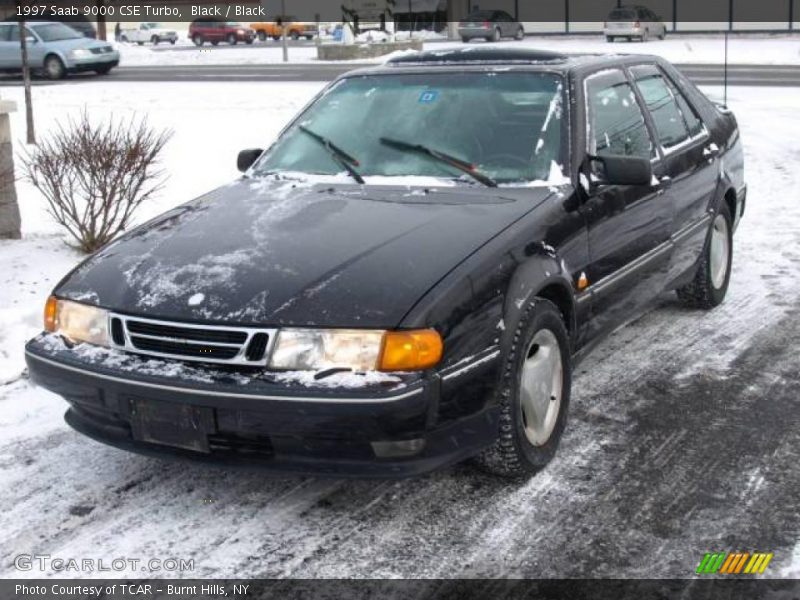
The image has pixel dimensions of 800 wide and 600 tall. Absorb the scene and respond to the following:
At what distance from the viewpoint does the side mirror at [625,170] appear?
451 centimetres

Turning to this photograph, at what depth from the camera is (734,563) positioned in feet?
11.3

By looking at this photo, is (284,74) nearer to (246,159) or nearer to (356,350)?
(246,159)

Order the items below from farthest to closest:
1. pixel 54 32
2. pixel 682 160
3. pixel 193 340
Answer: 1. pixel 54 32
2. pixel 682 160
3. pixel 193 340

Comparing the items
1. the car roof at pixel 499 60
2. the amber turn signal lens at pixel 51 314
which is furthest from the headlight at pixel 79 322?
the car roof at pixel 499 60

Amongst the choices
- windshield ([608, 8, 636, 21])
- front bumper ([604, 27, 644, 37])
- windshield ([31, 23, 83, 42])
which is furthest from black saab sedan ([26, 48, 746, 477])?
windshield ([608, 8, 636, 21])

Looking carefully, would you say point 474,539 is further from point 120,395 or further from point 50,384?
point 50,384

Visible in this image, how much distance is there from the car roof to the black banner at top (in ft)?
121

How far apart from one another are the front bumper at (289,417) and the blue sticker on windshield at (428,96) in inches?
70.9

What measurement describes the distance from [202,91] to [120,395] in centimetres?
1955

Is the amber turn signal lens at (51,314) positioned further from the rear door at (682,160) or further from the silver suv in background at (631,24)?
the silver suv in background at (631,24)

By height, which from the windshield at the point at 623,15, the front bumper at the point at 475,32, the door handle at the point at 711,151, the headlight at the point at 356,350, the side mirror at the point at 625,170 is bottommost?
the headlight at the point at 356,350

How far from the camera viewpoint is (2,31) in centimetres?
2997

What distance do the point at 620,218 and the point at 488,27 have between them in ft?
145

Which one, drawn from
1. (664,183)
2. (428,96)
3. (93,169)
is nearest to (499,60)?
(428,96)
